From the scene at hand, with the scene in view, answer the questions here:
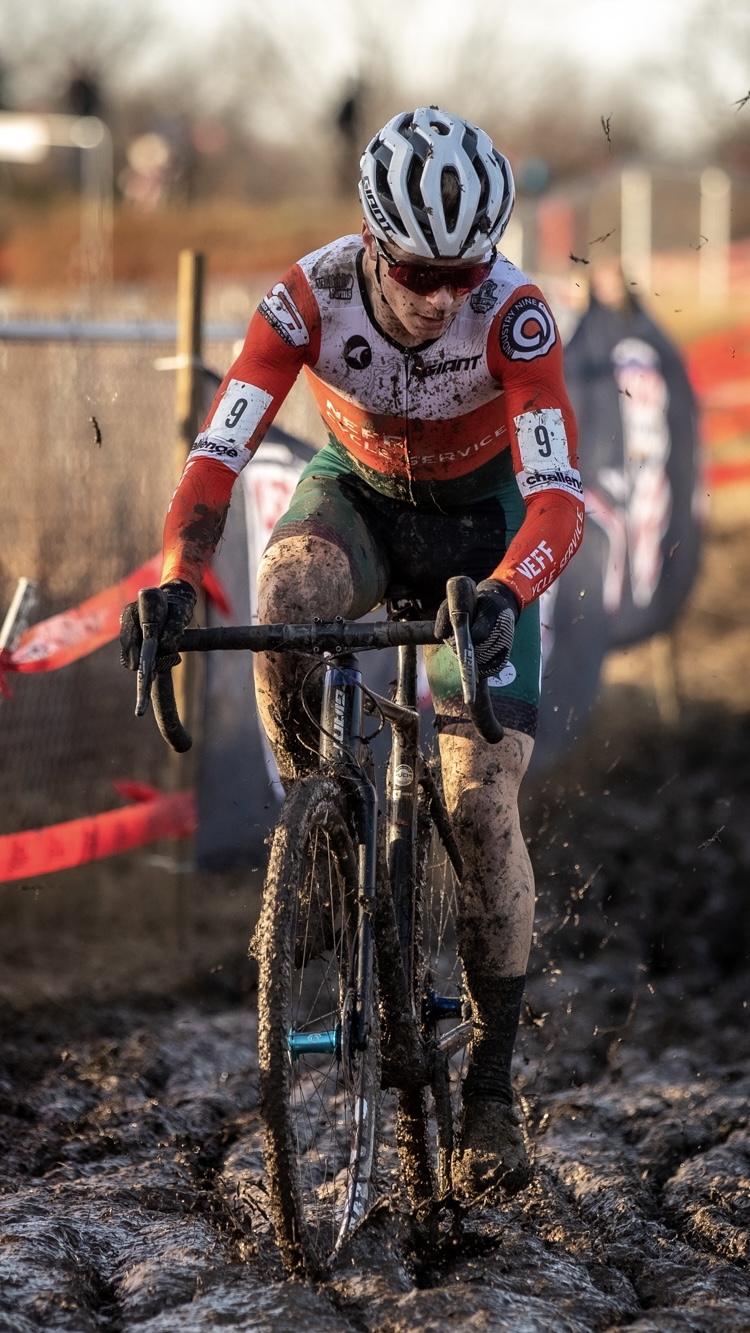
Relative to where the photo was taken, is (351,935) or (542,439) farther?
(542,439)

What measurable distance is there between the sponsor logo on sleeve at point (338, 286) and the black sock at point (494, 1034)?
173 cm

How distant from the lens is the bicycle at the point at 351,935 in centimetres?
302

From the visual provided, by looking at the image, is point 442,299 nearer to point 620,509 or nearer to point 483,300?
point 483,300

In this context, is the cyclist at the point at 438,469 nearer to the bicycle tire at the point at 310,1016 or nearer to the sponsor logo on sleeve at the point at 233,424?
the sponsor logo on sleeve at the point at 233,424

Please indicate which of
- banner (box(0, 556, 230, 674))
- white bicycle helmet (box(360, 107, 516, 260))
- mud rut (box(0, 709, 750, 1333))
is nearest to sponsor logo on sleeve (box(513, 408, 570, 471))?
white bicycle helmet (box(360, 107, 516, 260))

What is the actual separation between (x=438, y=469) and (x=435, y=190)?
79 centimetres

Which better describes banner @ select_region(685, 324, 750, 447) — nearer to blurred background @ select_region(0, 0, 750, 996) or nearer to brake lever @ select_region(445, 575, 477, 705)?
blurred background @ select_region(0, 0, 750, 996)

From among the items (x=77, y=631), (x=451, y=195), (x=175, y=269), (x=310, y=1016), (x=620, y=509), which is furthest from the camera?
(x=175, y=269)

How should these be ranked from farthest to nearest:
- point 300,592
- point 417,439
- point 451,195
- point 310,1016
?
1. point 417,439
2. point 300,592
3. point 451,195
4. point 310,1016

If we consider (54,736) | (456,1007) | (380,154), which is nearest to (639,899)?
(54,736)

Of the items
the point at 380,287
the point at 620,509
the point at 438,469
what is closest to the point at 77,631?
the point at 438,469

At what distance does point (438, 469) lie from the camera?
3.98 m

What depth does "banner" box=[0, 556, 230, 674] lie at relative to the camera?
512cm

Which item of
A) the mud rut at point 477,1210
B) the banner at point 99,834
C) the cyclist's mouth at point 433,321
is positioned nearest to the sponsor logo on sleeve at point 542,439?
the cyclist's mouth at point 433,321
